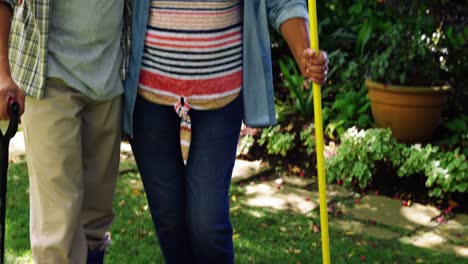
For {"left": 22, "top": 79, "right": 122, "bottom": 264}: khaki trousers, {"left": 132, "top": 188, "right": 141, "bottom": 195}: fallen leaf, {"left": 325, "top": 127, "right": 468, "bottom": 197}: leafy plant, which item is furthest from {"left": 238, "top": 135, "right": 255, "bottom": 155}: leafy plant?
{"left": 22, "top": 79, "right": 122, "bottom": 264}: khaki trousers

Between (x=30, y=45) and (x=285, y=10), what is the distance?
877 mm

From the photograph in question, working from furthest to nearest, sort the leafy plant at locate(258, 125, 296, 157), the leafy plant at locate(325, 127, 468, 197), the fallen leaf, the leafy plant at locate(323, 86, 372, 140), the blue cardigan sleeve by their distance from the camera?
the leafy plant at locate(323, 86, 372, 140) → the leafy plant at locate(258, 125, 296, 157) → the fallen leaf → the leafy plant at locate(325, 127, 468, 197) → the blue cardigan sleeve

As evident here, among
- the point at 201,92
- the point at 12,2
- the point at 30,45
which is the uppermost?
the point at 12,2

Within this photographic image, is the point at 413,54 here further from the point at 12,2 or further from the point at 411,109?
the point at 12,2

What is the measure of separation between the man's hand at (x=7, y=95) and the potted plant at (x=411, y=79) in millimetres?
3292

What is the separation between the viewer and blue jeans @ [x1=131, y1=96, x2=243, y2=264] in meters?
2.91

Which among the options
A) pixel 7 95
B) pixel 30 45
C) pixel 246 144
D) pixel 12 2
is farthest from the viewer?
pixel 246 144

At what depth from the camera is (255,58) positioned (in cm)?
294

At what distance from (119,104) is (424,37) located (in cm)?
333

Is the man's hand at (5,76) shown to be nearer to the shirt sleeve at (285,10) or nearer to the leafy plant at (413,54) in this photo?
the shirt sleeve at (285,10)

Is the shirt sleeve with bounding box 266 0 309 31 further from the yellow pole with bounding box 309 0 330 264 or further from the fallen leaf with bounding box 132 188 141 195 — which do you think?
the fallen leaf with bounding box 132 188 141 195

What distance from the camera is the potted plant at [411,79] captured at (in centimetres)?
548

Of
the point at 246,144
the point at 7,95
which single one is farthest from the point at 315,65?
the point at 246,144

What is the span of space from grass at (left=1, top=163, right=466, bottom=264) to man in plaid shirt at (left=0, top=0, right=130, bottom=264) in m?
1.09
